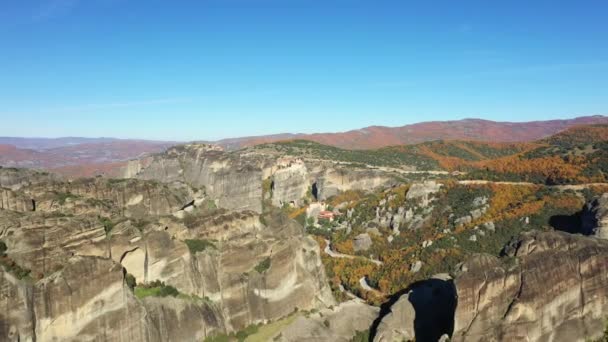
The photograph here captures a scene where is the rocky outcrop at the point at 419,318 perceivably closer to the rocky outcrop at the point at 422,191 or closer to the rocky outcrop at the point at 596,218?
the rocky outcrop at the point at 596,218

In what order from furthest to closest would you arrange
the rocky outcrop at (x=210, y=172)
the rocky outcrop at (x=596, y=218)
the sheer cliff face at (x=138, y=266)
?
the rocky outcrop at (x=210, y=172), the rocky outcrop at (x=596, y=218), the sheer cliff face at (x=138, y=266)

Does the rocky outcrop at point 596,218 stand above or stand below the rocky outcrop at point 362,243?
above

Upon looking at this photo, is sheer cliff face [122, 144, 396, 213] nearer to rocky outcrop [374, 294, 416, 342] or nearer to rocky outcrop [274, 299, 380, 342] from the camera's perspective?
rocky outcrop [274, 299, 380, 342]

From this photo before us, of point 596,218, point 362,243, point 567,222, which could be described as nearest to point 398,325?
point 596,218

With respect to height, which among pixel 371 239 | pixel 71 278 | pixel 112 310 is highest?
pixel 71 278

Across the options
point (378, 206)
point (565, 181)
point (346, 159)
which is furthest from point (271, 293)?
point (346, 159)

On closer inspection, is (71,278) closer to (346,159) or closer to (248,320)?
(248,320)

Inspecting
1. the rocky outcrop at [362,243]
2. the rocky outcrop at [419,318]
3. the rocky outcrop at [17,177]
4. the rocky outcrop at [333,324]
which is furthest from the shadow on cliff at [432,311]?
the rocky outcrop at [17,177]
